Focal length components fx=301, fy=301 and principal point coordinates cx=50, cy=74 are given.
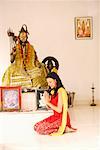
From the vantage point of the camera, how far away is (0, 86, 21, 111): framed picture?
9.64ft

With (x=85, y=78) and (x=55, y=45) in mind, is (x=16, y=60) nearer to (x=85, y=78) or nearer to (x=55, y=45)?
(x=55, y=45)

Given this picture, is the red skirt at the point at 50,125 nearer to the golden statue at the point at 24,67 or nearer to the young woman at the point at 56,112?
the young woman at the point at 56,112

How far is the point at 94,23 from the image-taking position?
313 cm

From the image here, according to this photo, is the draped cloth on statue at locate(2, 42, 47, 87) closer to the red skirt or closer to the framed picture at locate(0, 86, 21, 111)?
the framed picture at locate(0, 86, 21, 111)

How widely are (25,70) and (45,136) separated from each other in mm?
1108

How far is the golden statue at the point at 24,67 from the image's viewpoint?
3090 millimetres

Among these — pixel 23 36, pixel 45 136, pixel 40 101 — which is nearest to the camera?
pixel 45 136

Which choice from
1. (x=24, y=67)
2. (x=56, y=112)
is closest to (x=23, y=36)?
(x=24, y=67)

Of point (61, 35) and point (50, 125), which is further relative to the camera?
point (61, 35)

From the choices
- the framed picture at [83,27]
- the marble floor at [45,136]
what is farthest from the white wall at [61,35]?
the marble floor at [45,136]

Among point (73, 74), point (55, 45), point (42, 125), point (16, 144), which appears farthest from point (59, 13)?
point (16, 144)

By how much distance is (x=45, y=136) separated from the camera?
2129 mm

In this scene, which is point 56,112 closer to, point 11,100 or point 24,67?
point 11,100

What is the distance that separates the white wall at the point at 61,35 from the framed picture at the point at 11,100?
269 mm
